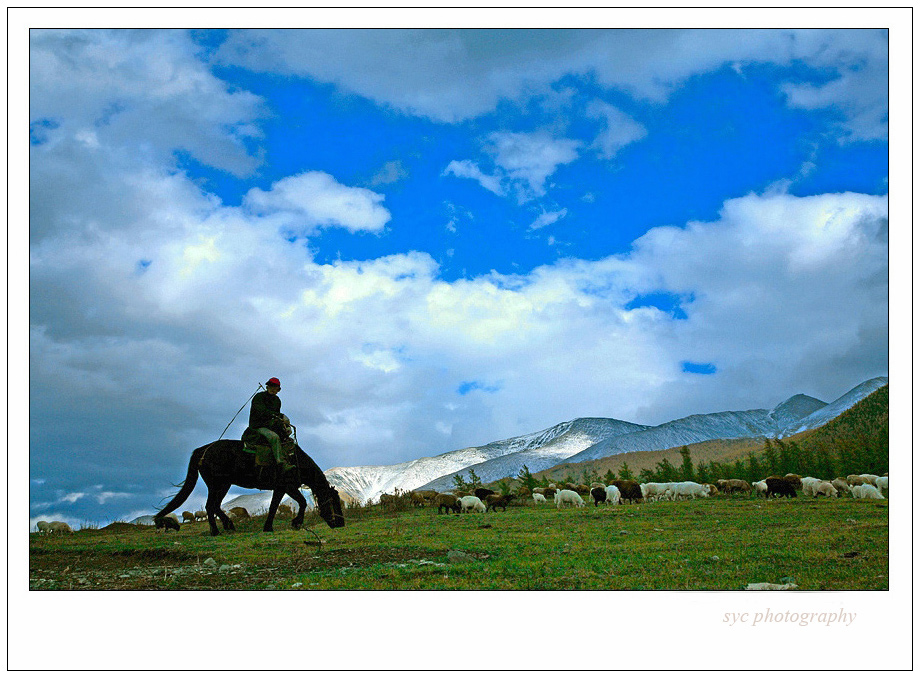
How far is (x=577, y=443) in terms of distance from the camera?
93.4 feet

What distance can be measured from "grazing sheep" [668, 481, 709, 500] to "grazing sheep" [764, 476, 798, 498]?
209 centimetres

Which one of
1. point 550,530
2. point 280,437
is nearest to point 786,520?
point 550,530

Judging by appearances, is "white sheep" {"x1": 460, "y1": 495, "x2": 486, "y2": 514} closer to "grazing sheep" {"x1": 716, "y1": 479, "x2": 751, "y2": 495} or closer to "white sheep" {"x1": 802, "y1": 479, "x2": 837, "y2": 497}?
"grazing sheep" {"x1": 716, "y1": 479, "x2": 751, "y2": 495}

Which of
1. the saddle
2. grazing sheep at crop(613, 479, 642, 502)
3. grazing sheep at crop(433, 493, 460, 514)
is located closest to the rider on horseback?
the saddle

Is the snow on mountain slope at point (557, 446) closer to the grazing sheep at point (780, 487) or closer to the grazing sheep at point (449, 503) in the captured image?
the grazing sheep at point (449, 503)

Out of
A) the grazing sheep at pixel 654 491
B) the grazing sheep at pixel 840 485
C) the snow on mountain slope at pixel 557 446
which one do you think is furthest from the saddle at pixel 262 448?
the grazing sheep at pixel 840 485

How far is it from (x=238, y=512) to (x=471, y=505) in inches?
274

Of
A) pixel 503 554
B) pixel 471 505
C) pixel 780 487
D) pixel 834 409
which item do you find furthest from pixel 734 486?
pixel 503 554

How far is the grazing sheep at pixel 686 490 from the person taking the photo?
2259 cm

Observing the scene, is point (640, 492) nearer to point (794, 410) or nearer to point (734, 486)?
point (734, 486)

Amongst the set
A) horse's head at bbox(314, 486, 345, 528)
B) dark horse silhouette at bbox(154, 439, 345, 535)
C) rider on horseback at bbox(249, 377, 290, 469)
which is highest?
rider on horseback at bbox(249, 377, 290, 469)

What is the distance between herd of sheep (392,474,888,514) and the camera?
1945 centimetres
